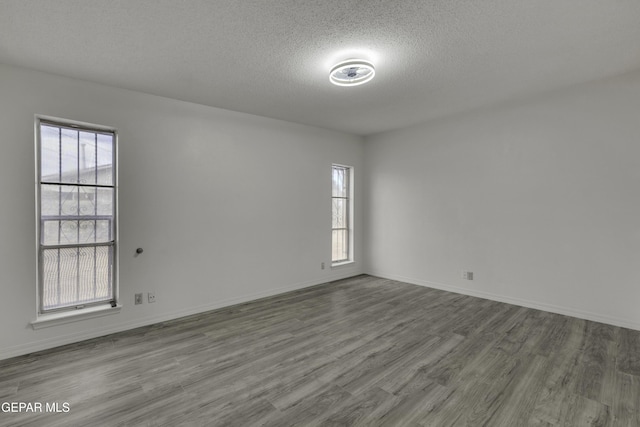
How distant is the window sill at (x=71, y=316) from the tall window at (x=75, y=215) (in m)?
0.08

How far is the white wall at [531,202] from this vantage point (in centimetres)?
329

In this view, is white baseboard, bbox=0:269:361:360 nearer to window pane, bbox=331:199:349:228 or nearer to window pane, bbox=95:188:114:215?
window pane, bbox=331:199:349:228

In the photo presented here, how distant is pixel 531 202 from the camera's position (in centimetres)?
390

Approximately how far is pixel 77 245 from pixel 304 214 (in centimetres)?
296

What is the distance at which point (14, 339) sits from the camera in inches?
108

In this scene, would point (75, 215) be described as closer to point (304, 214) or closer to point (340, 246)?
point (304, 214)

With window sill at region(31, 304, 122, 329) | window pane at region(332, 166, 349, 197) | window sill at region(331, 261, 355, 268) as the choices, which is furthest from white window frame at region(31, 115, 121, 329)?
window pane at region(332, 166, 349, 197)

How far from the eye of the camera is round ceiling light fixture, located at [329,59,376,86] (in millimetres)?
2707

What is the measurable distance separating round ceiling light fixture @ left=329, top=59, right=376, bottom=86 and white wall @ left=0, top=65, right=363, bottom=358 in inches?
71.6

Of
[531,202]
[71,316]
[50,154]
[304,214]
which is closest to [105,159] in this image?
[50,154]

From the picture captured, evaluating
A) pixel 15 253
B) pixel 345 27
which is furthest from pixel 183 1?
pixel 15 253

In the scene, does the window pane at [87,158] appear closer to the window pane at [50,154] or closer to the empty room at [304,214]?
the empty room at [304,214]

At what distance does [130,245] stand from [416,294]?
391 cm

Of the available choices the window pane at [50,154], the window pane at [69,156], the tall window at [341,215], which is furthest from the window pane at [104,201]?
the tall window at [341,215]
